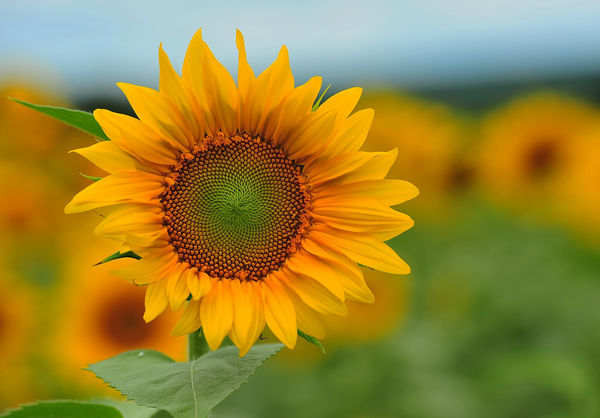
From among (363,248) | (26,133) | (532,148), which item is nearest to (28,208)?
(26,133)

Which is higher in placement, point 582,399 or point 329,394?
point 582,399

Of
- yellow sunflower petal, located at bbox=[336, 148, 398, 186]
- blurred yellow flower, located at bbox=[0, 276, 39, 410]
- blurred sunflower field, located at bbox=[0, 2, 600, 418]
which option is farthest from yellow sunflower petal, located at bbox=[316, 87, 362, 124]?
blurred yellow flower, located at bbox=[0, 276, 39, 410]

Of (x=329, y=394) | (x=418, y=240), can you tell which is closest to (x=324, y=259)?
(x=329, y=394)

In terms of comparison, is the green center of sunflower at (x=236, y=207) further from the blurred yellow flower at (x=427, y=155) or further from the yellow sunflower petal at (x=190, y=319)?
the blurred yellow flower at (x=427, y=155)

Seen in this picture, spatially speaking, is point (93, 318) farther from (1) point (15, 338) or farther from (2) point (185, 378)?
(2) point (185, 378)

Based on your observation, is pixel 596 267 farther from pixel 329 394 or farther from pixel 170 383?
pixel 170 383

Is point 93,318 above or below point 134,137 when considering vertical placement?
below
